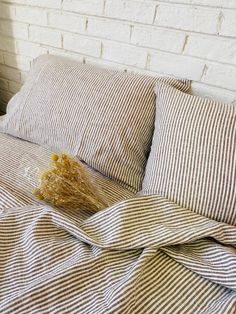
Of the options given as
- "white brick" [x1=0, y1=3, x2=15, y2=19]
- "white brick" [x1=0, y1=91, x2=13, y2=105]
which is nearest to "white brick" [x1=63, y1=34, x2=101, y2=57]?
"white brick" [x1=0, y1=3, x2=15, y2=19]

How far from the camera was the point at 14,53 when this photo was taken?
1.44 m

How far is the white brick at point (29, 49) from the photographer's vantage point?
1340 mm

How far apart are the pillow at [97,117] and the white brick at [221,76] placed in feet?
0.27

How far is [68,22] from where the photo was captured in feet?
3.79

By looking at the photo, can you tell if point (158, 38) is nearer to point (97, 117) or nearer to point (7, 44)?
point (97, 117)

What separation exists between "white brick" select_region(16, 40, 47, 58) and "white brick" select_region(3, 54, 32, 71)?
3 cm

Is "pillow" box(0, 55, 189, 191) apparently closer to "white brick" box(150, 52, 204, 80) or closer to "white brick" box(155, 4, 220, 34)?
"white brick" box(150, 52, 204, 80)

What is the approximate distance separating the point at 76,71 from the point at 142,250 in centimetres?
67

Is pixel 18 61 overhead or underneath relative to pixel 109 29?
underneath

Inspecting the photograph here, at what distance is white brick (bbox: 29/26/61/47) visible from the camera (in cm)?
124

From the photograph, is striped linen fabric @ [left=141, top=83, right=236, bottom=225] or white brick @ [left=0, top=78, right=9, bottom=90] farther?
white brick @ [left=0, top=78, right=9, bottom=90]

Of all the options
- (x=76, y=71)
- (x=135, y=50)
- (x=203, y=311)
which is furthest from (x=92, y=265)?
(x=135, y=50)

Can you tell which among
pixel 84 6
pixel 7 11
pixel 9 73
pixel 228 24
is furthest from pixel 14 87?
pixel 228 24

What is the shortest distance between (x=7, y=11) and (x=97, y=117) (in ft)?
2.94
